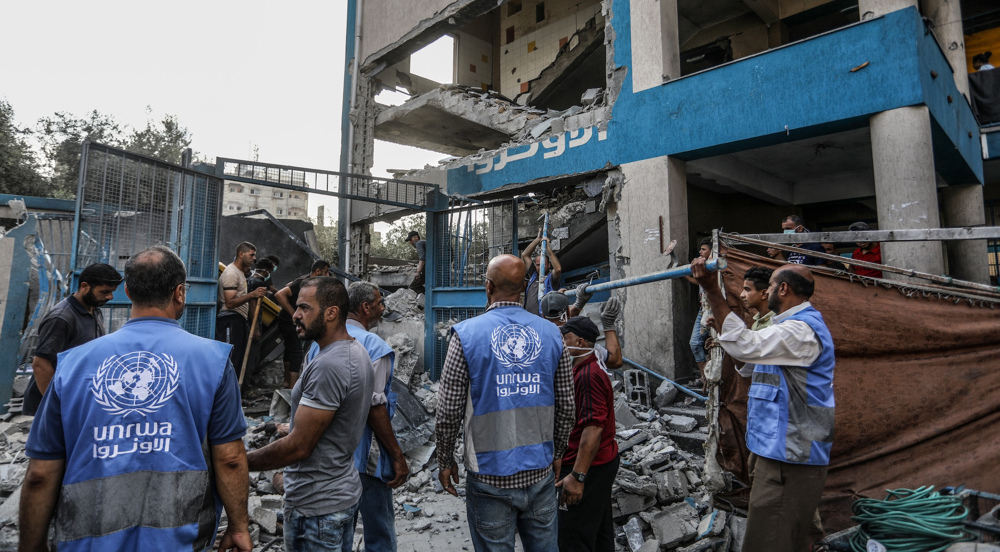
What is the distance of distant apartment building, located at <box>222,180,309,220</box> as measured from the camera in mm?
54500

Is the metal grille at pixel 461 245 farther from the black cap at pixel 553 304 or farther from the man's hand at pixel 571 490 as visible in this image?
the man's hand at pixel 571 490

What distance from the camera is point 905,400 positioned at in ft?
11.0

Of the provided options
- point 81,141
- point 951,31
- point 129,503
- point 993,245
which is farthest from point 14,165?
point 993,245

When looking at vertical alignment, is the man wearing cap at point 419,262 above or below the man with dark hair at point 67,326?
above

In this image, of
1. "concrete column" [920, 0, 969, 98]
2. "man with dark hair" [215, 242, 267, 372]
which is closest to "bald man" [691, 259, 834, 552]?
"man with dark hair" [215, 242, 267, 372]

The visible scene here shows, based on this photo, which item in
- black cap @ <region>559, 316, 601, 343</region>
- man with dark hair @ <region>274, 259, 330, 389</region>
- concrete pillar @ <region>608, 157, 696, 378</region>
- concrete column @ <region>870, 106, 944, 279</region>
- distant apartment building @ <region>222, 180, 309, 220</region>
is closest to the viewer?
black cap @ <region>559, 316, 601, 343</region>

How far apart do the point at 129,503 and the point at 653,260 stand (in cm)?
678

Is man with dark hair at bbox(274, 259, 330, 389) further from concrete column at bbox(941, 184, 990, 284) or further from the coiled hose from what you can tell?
concrete column at bbox(941, 184, 990, 284)

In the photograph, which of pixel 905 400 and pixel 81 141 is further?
pixel 81 141

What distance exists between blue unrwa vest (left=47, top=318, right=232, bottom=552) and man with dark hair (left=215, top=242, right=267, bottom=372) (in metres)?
4.63

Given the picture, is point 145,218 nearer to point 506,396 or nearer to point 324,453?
point 324,453

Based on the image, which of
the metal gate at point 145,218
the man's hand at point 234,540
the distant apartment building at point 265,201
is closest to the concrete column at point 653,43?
the metal gate at point 145,218

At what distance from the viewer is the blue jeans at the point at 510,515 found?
2.13m

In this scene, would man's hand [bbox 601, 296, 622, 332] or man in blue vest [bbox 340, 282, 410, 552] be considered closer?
man in blue vest [bbox 340, 282, 410, 552]
